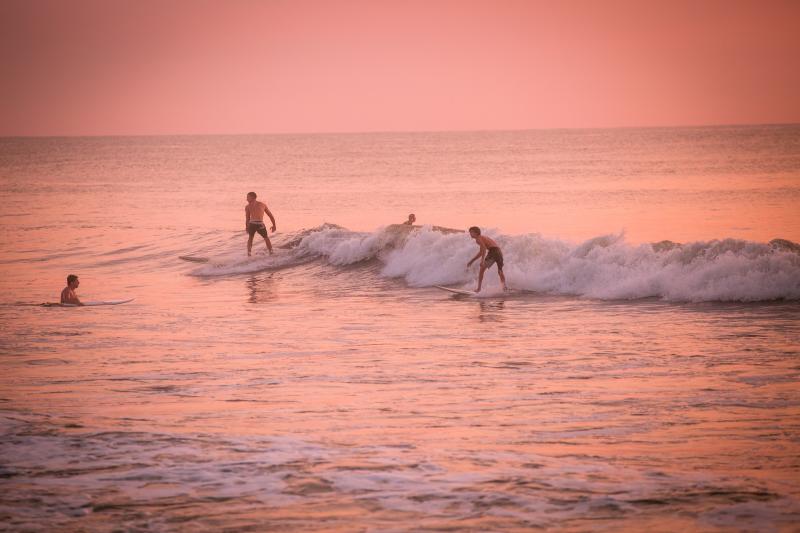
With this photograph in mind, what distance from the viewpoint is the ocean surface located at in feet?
22.1

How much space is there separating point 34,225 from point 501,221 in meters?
19.2

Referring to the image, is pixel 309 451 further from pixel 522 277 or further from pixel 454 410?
pixel 522 277

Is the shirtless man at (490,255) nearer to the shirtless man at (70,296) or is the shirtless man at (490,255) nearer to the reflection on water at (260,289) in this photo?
the reflection on water at (260,289)

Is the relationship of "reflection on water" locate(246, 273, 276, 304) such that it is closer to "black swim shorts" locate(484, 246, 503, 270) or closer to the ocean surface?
the ocean surface

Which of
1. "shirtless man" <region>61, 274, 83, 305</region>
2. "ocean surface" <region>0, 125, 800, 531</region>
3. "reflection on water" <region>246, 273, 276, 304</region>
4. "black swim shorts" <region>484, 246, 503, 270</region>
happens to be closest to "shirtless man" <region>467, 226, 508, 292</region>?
"black swim shorts" <region>484, 246, 503, 270</region>

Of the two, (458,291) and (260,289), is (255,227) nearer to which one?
(260,289)

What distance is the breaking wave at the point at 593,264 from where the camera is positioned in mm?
17594

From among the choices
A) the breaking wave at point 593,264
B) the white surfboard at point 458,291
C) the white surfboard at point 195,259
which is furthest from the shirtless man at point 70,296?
the white surfboard at point 195,259

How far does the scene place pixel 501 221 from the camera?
37812 millimetres

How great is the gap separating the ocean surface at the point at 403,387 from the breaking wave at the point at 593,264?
6 centimetres

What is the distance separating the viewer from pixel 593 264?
1980 centimetres

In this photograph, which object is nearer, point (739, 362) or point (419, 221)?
point (739, 362)

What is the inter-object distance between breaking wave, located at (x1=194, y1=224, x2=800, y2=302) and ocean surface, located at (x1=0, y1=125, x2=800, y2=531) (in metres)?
0.06


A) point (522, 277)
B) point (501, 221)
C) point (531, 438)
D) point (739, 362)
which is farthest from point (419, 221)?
point (531, 438)
